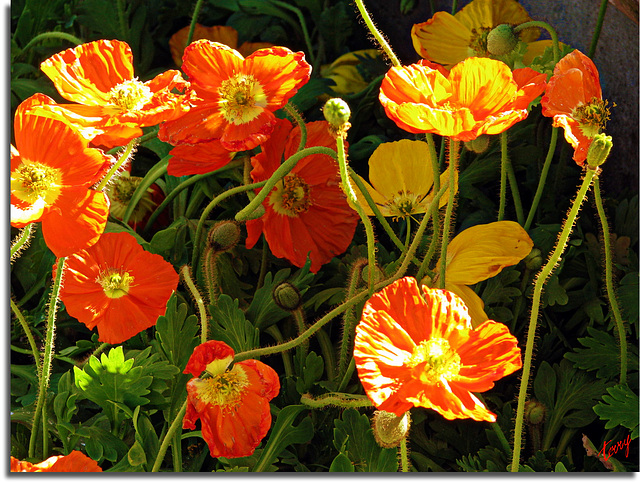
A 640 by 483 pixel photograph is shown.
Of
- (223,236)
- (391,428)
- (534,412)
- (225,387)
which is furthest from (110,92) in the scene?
(534,412)

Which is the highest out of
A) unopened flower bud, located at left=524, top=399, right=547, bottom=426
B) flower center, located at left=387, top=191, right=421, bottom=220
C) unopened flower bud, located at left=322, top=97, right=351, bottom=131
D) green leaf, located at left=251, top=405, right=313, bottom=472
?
unopened flower bud, located at left=322, top=97, right=351, bottom=131

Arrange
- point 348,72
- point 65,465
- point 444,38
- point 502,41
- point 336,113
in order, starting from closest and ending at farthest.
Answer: point 336,113, point 65,465, point 502,41, point 444,38, point 348,72

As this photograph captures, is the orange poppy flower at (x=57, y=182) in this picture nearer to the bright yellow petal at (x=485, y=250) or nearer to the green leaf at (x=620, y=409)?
the bright yellow petal at (x=485, y=250)

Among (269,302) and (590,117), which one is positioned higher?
(590,117)

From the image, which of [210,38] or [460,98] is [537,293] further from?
[210,38]

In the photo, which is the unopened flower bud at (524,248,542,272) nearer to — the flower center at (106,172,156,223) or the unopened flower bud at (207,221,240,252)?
the unopened flower bud at (207,221,240,252)

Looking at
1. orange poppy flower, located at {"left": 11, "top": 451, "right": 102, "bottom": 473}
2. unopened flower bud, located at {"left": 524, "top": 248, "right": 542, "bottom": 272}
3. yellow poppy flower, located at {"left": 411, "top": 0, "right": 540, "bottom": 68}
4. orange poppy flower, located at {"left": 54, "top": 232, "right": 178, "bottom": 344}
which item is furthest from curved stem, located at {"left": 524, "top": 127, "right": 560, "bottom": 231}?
orange poppy flower, located at {"left": 11, "top": 451, "right": 102, "bottom": 473}
